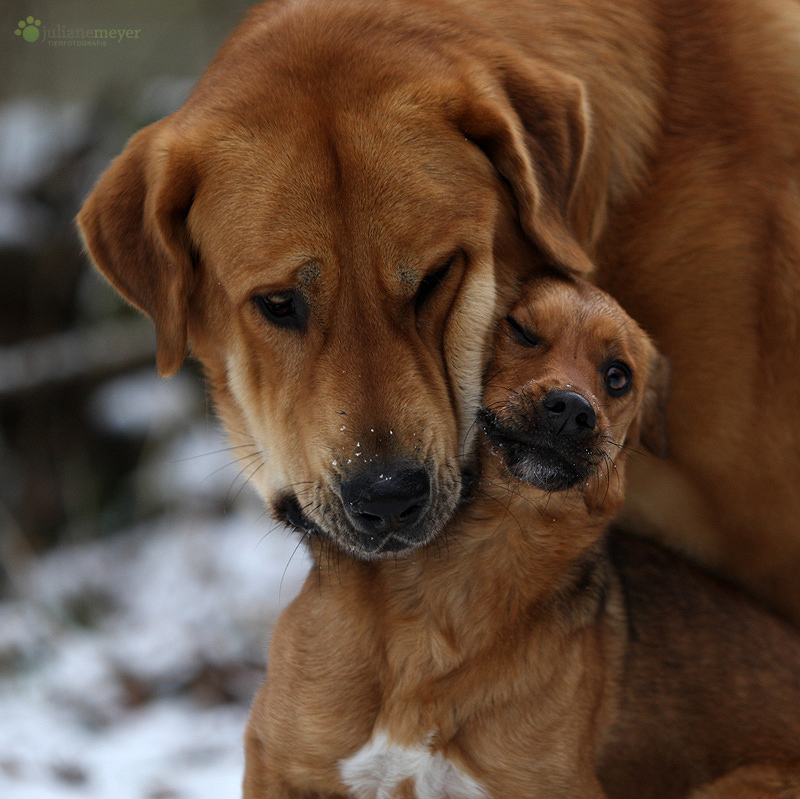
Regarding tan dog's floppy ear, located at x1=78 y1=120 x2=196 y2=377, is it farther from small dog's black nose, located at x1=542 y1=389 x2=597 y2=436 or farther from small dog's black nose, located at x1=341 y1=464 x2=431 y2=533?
small dog's black nose, located at x1=542 y1=389 x2=597 y2=436

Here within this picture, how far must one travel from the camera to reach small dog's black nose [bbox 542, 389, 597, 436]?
260 centimetres

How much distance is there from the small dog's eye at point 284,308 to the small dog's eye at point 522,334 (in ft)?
1.78

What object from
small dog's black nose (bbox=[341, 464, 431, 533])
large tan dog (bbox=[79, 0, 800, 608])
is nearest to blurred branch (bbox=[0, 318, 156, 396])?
large tan dog (bbox=[79, 0, 800, 608])

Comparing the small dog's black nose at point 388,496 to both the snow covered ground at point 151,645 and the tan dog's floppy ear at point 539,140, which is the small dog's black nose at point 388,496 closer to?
the tan dog's floppy ear at point 539,140

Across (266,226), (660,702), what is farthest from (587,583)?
(266,226)

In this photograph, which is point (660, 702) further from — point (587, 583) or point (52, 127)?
point (52, 127)

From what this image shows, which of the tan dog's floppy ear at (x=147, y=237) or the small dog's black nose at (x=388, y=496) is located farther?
the tan dog's floppy ear at (x=147, y=237)

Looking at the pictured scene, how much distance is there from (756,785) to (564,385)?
141cm

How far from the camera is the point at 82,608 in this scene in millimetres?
5816

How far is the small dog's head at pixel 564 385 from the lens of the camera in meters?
2.64

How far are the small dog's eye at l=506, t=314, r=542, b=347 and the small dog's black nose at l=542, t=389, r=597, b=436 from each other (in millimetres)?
269

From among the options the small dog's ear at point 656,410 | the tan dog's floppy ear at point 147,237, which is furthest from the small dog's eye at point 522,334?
the tan dog's floppy ear at point 147,237

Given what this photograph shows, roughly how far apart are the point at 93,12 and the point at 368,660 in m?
4.51

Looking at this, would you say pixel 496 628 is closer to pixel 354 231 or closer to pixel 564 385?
pixel 564 385
